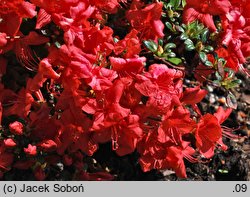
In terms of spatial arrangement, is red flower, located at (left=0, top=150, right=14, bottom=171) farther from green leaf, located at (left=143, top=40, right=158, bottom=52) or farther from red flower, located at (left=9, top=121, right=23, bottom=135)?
green leaf, located at (left=143, top=40, right=158, bottom=52)

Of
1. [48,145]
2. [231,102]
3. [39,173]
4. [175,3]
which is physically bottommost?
[39,173]

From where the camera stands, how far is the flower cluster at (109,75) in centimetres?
281

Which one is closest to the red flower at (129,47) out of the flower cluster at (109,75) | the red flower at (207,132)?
the flower cluster at (109,75)

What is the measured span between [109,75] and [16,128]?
1.63 ft

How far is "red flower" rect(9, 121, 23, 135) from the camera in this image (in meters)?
2.99

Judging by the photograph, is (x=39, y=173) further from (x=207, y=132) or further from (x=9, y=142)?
(x=207, y=132)

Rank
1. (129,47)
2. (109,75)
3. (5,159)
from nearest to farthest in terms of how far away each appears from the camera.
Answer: (109,75), (129,47), (5,159)

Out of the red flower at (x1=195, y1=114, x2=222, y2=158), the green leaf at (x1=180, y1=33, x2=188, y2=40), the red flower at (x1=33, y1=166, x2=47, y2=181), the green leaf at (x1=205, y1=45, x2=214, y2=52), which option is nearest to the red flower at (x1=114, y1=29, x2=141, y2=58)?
the green leaf at (x1=180, y1=33, x2=188, y2=40)

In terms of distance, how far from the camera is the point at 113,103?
281cm

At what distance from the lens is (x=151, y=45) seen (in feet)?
9.78

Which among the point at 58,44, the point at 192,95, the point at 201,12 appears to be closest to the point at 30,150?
the point at 58,44

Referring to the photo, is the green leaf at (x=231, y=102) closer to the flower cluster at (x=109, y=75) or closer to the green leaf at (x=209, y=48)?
the flower cluster at (x=109, y=75)

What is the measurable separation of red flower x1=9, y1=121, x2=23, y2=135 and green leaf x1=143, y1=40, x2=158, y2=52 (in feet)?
2.10
